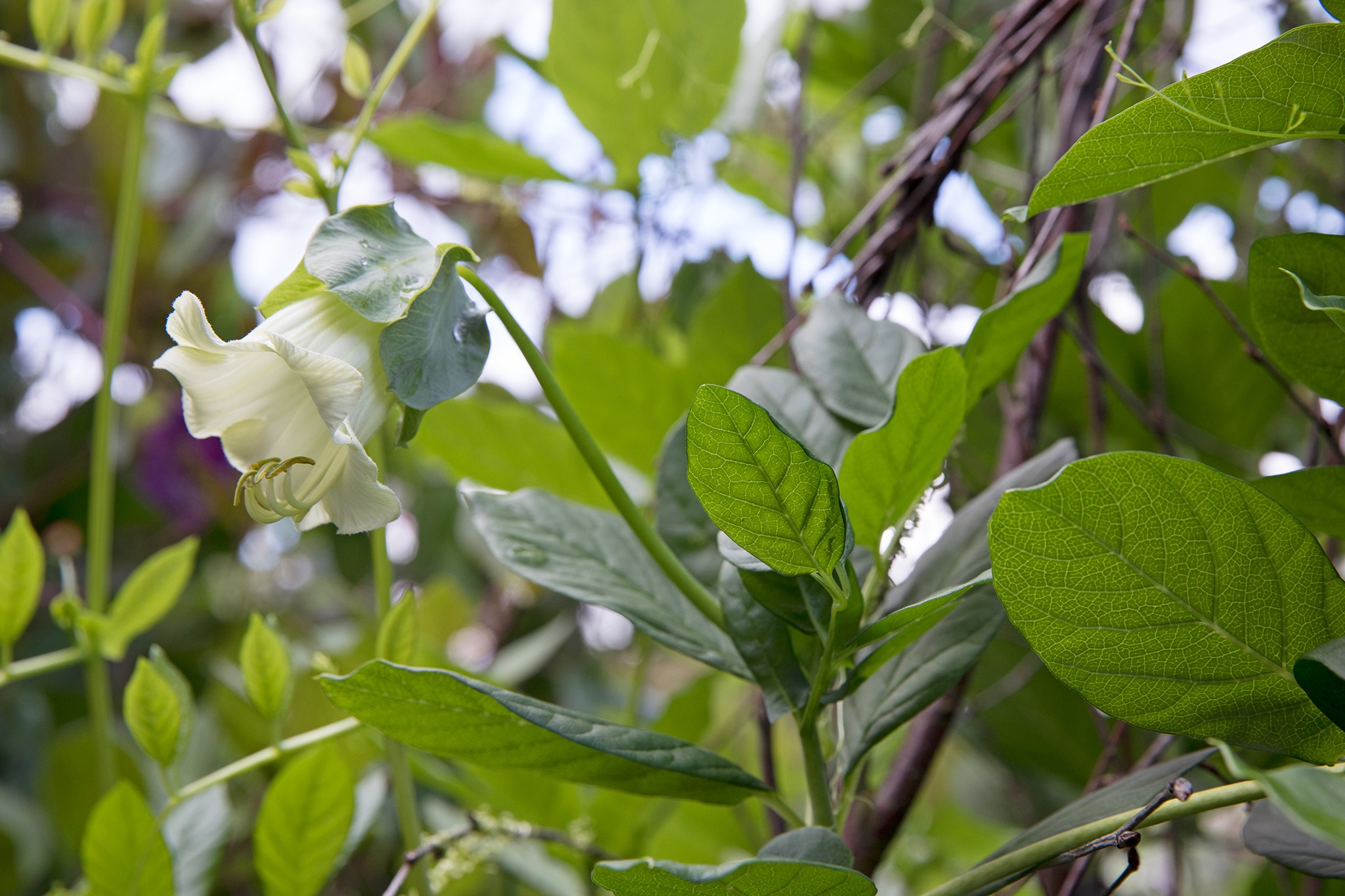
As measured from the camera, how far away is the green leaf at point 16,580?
388 mm

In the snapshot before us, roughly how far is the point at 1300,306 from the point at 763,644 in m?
0.18

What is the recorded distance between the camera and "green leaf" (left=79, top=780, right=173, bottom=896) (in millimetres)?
363

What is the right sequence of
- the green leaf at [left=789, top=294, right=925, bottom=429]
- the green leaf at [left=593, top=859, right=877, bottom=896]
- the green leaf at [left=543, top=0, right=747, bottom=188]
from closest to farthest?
the green leaf at [left=593, top=859, right=877, bottom=896] → the green leaf at [left=789, top=294, right=925, bottom=429] → the green leaf at [left=543, top=0, right=747, bottom=188]

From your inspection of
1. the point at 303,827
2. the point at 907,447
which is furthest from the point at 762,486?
the point at 303,827

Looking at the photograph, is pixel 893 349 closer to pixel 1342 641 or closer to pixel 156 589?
pixel 1342 641

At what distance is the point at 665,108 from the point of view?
559 millimetres

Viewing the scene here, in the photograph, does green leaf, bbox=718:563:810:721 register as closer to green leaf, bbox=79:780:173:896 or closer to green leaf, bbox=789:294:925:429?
green leaf, bbox=789:294:925:429

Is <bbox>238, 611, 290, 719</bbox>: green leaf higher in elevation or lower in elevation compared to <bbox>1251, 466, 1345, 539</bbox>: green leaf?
lower

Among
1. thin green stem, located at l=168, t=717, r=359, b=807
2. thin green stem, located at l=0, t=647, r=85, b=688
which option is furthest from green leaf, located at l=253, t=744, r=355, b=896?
thin green stem, located at l=0, t=647, r=85, b=688

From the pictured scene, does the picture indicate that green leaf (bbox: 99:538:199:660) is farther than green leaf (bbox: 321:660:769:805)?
Yes

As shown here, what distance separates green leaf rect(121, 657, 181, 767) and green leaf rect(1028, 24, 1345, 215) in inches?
13.3

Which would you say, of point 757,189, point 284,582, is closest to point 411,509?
point 284,582

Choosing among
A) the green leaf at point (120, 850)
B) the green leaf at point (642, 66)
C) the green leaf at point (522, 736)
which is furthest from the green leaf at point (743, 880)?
the green leaf at point (642, 66)

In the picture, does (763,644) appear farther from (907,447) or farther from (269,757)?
(269,757)
